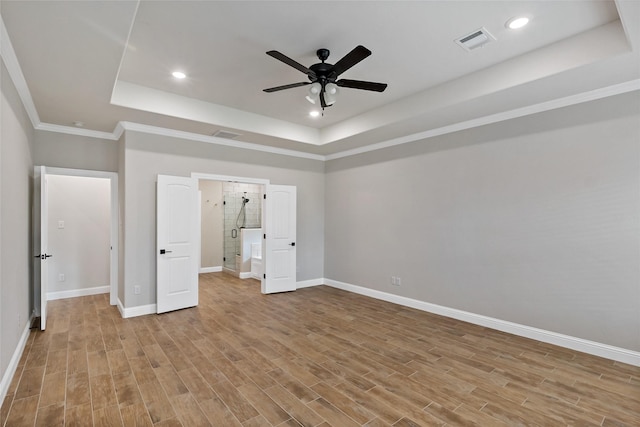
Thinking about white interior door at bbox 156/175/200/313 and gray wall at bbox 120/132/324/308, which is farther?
white interior door at bbox 156/175/200/313

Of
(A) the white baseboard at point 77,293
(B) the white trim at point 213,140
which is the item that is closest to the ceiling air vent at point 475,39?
(B) the white trim at point 213,140

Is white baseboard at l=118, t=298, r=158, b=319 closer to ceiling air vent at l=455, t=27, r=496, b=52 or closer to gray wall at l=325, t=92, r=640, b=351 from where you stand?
gray wall at l=325, t=92, r=640, b=351

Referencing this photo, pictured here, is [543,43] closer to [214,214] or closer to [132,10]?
[132,10]

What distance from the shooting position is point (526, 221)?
390 cm

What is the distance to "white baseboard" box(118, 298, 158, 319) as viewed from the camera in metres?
4.53

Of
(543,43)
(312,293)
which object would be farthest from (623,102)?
(312,293)

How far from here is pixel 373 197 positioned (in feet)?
19.2

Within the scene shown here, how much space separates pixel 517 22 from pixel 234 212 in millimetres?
7083

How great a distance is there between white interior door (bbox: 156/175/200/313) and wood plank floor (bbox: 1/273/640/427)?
48 centimetres

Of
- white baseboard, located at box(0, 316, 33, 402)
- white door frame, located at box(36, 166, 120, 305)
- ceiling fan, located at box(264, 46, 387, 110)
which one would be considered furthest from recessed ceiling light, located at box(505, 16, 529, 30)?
white door frame, located at box(36, 166, 120, 305)

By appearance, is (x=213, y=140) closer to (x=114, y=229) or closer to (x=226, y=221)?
(x=114, y=229)

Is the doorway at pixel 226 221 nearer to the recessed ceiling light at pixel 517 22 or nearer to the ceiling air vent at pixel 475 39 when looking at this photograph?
the ceiling air vent at pixel 475 39

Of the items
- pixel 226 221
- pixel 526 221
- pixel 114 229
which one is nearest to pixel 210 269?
pixel 226 221

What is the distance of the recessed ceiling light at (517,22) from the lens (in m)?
2.63
